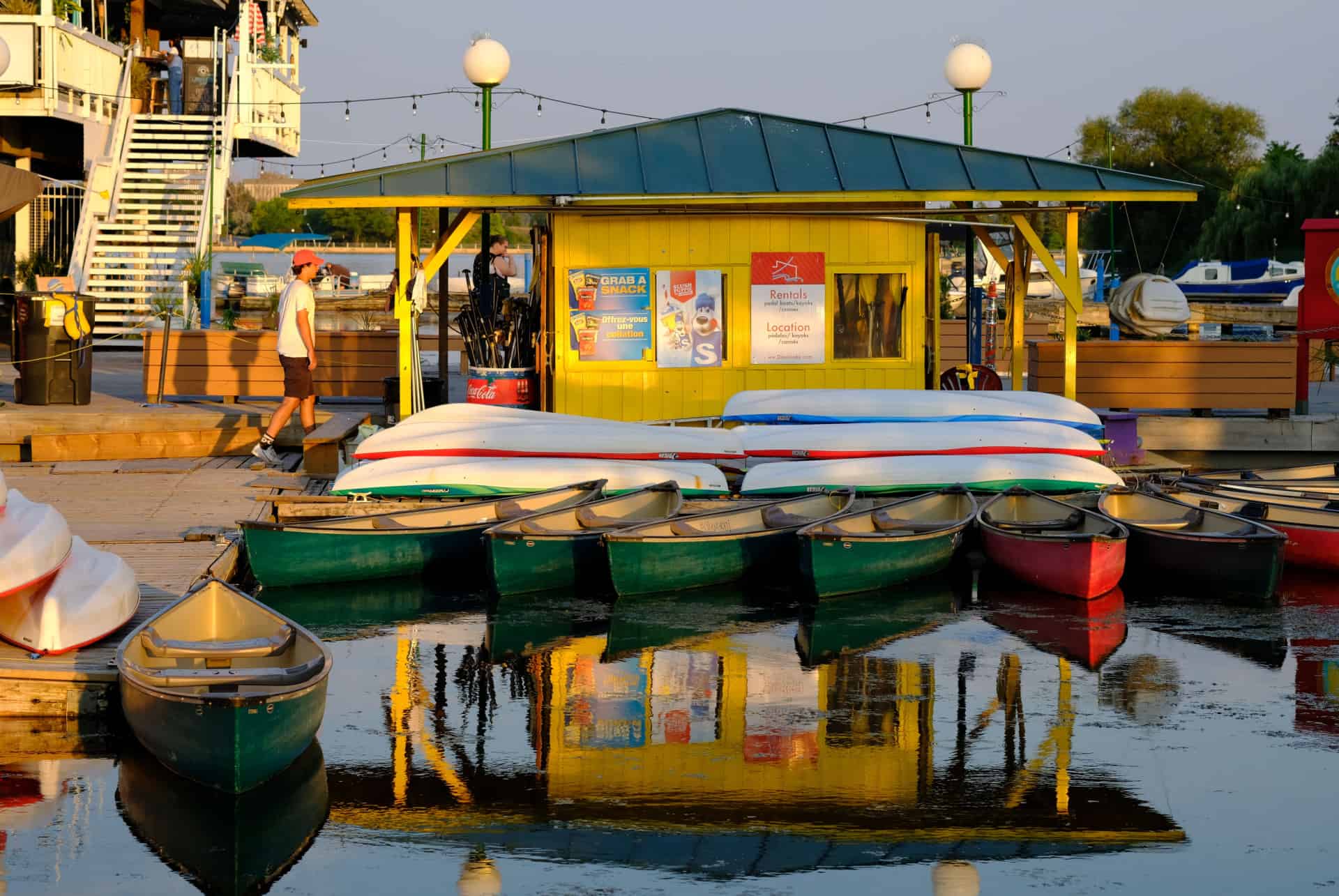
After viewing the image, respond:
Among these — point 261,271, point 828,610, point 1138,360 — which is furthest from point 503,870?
point 261,271

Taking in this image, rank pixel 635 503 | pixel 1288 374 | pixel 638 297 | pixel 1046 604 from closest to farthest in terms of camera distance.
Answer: pixel 1046 604, pixel 635 503, pixel 638 297, pixel 1288 374

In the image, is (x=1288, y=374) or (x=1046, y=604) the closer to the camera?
(x=1046, y=604)

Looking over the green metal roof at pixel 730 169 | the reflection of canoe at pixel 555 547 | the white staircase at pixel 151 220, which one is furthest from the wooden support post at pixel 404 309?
the white staircase at pixel 151 220

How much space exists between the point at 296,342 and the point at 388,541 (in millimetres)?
3862

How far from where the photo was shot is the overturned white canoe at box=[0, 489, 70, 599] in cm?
875

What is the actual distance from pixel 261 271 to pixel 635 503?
4247cm

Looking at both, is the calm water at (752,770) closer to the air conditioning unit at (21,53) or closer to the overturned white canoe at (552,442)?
the overturned white canoe at (552,442)

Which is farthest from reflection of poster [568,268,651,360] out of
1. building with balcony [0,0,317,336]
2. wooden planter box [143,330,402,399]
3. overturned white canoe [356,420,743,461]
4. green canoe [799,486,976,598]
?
building with balcony [0,0,317,336]

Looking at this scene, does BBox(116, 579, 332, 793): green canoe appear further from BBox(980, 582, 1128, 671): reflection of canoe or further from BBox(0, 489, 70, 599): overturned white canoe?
BBox(980, 582, 1128, 671): reflection of canoe

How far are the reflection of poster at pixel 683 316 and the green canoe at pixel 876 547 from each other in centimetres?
419

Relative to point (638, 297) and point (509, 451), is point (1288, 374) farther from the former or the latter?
point (509, 451)

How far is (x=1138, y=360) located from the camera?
19.0m

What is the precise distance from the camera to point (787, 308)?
1738 centimetres

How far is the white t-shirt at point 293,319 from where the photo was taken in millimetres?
15766
